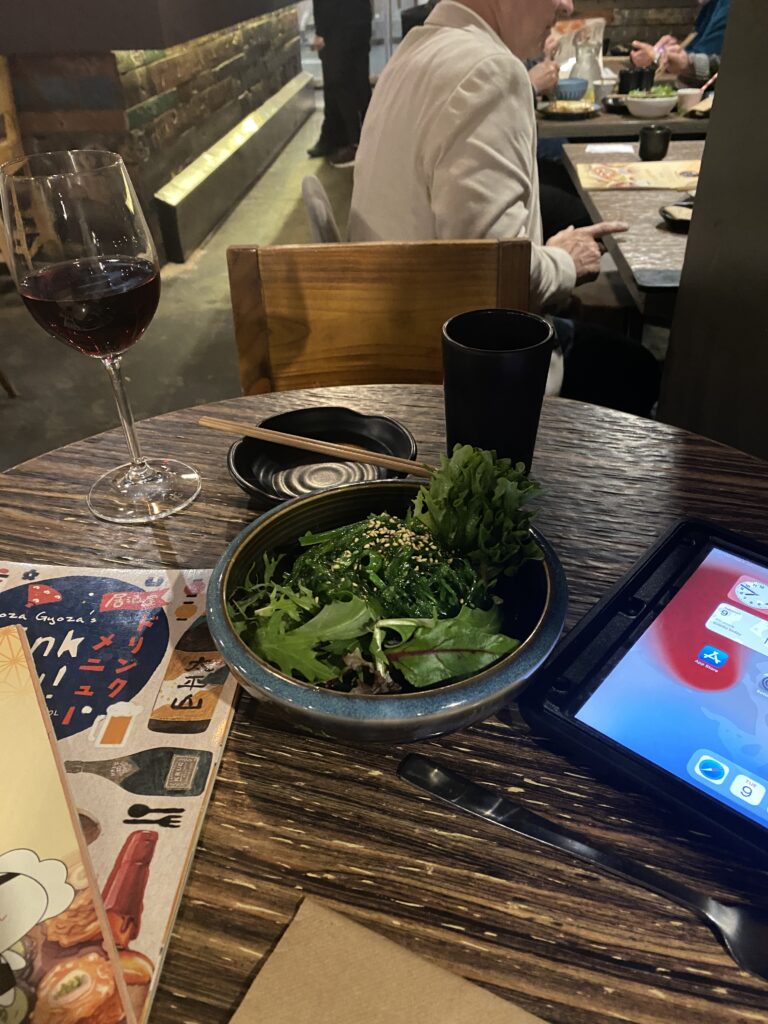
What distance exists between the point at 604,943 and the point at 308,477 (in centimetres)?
53

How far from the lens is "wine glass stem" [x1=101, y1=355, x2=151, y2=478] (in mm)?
796

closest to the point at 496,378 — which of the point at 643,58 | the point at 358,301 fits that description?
the point at 358,301

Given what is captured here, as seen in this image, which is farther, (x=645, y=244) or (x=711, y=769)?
(x=645, y=244)

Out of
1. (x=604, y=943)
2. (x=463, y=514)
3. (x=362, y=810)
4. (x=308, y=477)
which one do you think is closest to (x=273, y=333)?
(x=308, y=477)

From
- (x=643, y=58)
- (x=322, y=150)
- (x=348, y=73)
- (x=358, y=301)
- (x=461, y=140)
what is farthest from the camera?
(x=322, y=150)

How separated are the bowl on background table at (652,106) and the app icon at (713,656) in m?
2.92

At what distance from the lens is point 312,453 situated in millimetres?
836

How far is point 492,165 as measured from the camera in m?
1.37

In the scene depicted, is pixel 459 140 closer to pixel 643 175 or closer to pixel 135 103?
pixel 643 175

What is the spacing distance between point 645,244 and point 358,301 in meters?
0.86

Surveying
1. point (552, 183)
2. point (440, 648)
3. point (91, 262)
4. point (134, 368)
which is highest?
point (91, 262)

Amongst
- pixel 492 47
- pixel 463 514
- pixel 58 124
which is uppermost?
pixel 492 47

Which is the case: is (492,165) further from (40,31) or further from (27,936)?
(40,31)

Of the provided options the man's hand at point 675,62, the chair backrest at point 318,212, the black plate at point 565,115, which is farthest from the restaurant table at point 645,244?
the man's hand at point 675,62
